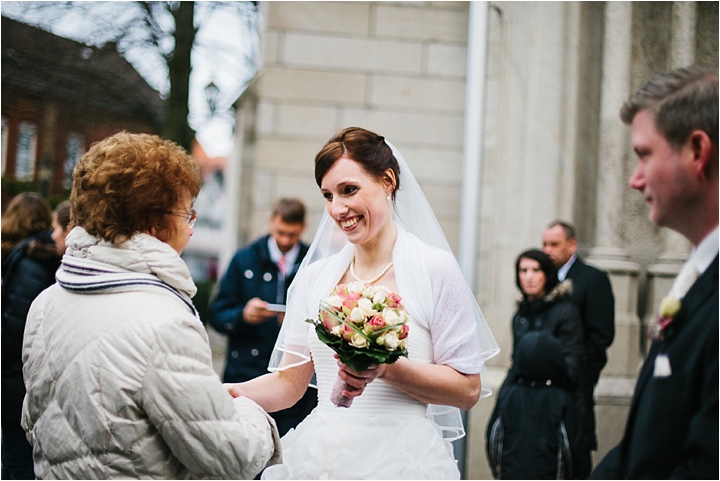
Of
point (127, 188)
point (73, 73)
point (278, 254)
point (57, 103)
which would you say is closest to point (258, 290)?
point (278, 254)

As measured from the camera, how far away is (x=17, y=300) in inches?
176

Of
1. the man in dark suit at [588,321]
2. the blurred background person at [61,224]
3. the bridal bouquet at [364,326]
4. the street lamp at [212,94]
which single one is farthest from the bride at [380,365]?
the street lamp at [212,94]

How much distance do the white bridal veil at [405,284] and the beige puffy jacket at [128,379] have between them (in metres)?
0.98

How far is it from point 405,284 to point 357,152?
56 centimetres

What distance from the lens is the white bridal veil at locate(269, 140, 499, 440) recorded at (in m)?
3.11

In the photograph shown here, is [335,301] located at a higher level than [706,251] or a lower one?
lower

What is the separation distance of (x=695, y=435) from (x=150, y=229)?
1.54 m

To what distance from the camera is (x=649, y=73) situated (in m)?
5.67

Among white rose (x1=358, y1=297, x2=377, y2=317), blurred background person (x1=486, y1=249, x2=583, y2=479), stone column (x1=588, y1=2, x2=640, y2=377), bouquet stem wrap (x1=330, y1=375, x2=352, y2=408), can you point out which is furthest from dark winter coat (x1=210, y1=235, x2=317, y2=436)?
white rose (x1=358, y1=297, x2=377, y2=317)

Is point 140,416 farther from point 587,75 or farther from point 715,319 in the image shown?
point 587,75

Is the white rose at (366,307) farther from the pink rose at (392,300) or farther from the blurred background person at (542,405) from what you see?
the blurred background person at (542,405)

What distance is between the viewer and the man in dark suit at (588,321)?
4.66m

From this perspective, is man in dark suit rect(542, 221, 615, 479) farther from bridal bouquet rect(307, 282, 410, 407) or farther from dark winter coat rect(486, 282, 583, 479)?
bridal bouquet rect(307, 282, 410, 407)

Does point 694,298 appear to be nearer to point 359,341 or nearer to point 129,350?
point 359,341
